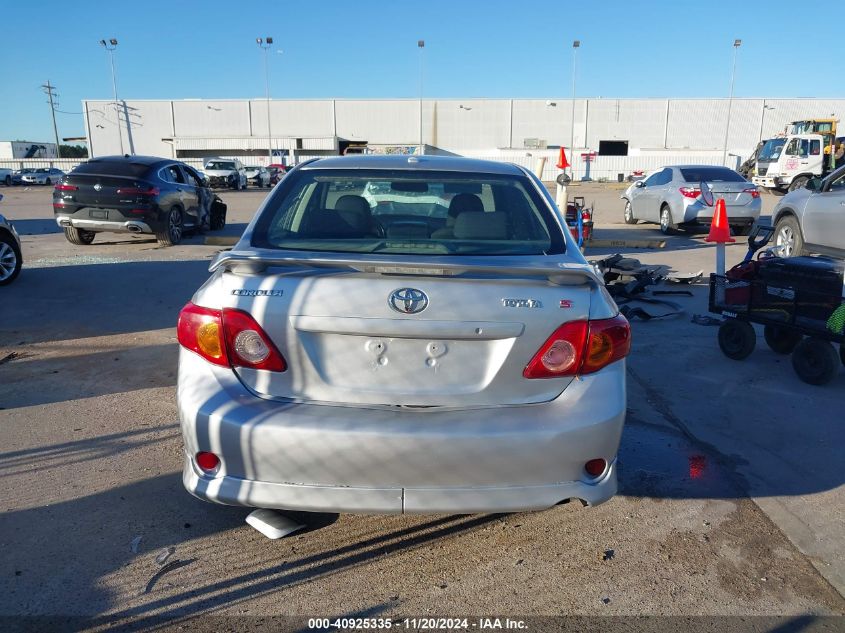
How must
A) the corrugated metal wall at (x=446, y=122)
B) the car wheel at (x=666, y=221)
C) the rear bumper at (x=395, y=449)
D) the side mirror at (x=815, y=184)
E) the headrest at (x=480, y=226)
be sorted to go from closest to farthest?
the rear bumper at (x=395, y=449), the headrest at (x=480, y=226), the side mirror at (x=815, y=184), the car wheel at (x=666, y=221), the corrugated metal wall at (x=446, y=122)

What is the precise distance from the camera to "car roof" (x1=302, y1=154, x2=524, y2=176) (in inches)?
152

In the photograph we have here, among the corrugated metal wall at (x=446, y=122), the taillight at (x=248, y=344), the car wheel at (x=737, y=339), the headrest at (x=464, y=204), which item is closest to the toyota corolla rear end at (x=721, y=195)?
the car wheel at (x=737, y=339)

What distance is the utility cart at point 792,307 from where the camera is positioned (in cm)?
511

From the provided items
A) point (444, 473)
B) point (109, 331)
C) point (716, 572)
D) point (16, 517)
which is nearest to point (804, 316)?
point (716, 572)

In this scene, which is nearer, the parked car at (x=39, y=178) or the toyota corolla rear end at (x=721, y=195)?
the toyota corolla rear end at (x=721, y=195)

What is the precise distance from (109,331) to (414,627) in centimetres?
531

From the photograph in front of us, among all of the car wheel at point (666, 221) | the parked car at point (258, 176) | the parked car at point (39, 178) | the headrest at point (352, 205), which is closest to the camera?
the headrest at point (352, 205)

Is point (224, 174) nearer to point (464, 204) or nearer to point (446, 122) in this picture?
point (464, 204)

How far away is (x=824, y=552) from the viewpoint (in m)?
3.08

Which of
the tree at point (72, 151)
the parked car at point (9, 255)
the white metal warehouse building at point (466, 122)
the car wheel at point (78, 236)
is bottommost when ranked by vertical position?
the car wheel at point (78, 236)

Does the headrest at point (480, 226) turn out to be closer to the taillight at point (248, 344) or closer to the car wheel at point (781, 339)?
the taillight at point (248, 344)

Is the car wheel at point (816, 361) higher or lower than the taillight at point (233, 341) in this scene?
lower

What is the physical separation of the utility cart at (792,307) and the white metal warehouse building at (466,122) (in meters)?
64.2

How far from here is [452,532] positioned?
3.21 metres
